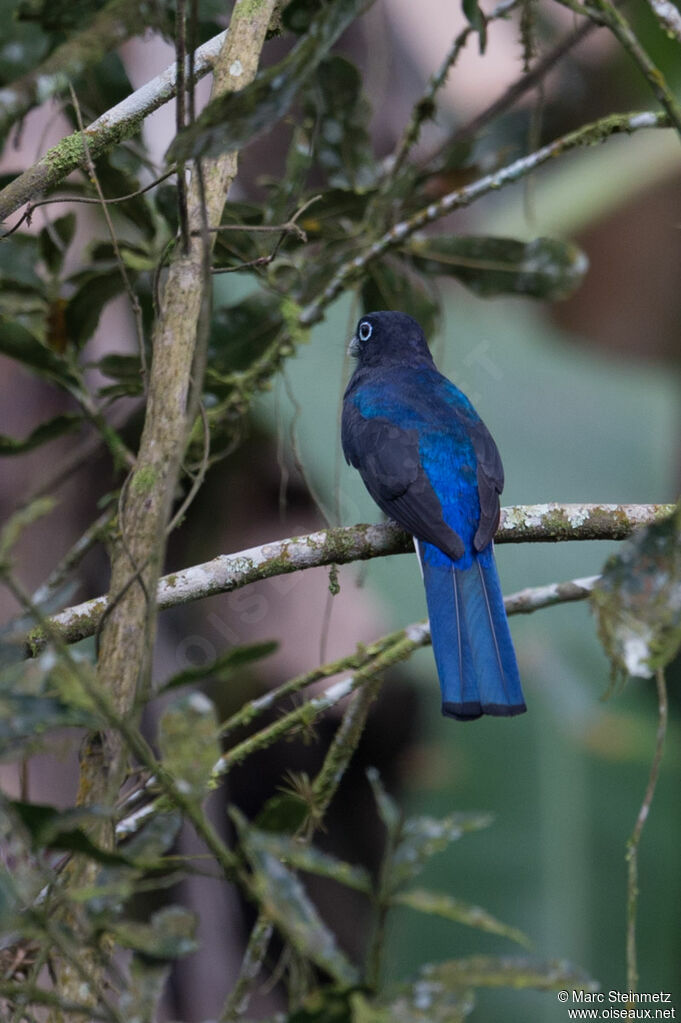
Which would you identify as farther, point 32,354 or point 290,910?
point 32,354

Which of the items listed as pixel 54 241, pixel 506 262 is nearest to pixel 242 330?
pixel 54 241

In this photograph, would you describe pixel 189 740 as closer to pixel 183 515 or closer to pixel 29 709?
pixel 29 709

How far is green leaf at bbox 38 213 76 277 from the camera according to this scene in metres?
2.87

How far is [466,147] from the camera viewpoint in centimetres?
317

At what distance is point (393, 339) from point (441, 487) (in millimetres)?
728

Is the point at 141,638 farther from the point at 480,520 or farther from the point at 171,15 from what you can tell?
the point at 171,15

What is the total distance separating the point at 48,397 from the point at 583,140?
2410mm

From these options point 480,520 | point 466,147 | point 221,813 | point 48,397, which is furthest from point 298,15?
point 221,813

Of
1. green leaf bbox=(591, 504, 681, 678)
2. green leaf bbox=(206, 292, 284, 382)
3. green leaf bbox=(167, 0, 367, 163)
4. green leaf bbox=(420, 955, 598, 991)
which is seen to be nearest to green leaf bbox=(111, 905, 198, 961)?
green leaf bbox=(420, 955, 598, 991)

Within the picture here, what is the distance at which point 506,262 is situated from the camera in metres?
3.27

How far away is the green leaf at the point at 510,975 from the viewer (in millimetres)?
1049

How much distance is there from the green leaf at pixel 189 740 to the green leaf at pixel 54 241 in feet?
6.64

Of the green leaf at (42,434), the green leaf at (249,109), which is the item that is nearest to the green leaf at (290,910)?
the green leaf at (249,109)

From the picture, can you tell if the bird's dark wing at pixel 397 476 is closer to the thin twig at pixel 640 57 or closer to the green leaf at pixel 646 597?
the thin twig at pixel 640 57
